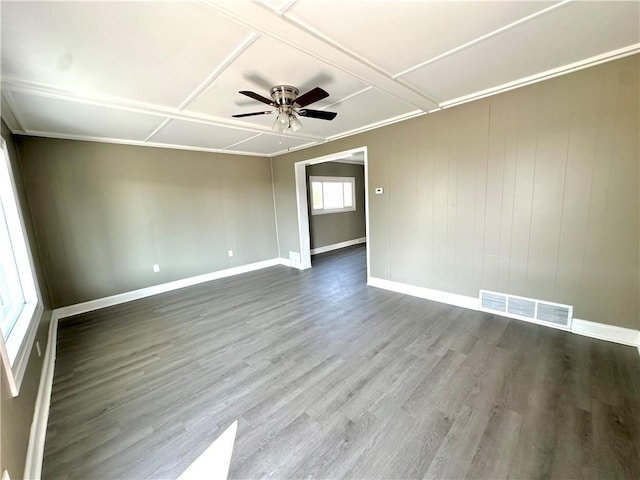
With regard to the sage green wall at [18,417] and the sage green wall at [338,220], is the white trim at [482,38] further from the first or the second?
the sage green wall at [338,220]

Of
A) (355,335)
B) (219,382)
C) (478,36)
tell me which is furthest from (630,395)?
(219,382)

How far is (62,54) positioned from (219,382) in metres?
2.57

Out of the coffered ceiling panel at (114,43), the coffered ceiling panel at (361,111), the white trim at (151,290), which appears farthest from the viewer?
the white trim at (151,290)

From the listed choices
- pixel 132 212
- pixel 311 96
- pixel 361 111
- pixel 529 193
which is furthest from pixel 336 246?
pixel 311 96

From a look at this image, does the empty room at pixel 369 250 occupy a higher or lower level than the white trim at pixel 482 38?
lower

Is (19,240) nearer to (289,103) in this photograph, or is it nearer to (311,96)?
(289,103)

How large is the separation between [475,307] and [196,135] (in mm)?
4385

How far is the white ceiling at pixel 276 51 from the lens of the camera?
1.47 m

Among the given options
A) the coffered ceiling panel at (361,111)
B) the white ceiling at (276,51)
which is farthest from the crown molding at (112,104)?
the coffered ceiling panel at (361,111)

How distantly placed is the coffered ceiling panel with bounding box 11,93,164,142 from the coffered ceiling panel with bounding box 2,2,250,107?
1.51 feet

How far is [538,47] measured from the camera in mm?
1966

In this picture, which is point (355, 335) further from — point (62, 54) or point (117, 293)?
point (117, 293)

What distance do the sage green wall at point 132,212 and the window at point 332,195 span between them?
154 cm

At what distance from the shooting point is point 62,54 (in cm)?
172
